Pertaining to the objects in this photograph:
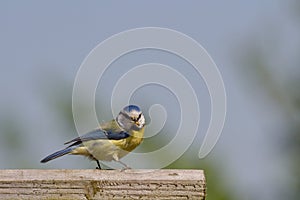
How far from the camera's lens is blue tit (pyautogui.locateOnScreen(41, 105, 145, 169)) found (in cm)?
515

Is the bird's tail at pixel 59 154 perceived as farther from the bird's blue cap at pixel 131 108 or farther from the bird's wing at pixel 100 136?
the bird's blue cap at pixel 131 108

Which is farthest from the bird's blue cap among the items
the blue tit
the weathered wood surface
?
the weathered wood surface

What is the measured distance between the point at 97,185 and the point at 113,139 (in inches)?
95.9

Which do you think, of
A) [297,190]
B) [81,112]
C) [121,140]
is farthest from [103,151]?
[297,190]

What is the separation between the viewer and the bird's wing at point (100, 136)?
5.20m

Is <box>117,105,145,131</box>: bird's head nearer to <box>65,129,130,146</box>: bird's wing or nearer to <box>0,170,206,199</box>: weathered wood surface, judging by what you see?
<box>65,129,130,146</box>: bird's wing

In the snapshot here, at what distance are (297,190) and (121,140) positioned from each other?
7.26 meters

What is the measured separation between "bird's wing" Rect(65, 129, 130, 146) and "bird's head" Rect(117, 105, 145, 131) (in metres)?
0.06

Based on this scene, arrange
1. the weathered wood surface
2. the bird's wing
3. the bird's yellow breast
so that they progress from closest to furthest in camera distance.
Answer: the weathered wood surface
the bird's wing
the bird's yellow breast

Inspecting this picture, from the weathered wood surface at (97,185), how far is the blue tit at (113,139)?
76.1 inches

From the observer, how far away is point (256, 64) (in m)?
13.1

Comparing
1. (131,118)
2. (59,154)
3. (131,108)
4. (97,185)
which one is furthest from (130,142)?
(97,185)

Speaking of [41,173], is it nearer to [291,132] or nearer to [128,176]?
[128,176]

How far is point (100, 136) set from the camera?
209 inches
